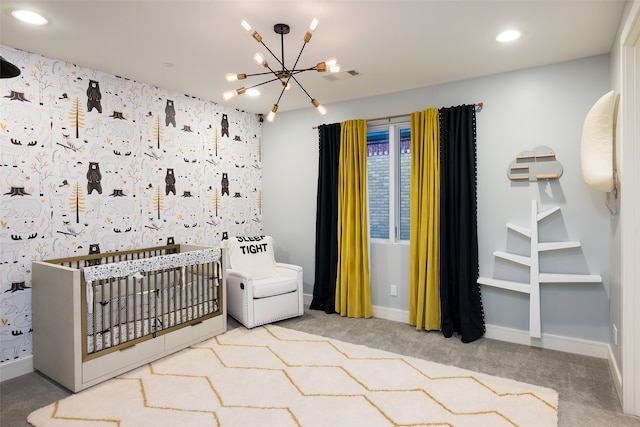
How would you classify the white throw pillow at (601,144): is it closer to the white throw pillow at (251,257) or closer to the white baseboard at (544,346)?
the white baseboard at (544,346)

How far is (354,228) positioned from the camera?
13.8ft

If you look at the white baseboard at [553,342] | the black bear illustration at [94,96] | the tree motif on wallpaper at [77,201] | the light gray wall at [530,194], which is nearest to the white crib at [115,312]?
the tree motif on wallpaper at [77,201]

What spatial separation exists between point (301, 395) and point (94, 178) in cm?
250

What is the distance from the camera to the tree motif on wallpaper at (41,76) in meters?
2.94

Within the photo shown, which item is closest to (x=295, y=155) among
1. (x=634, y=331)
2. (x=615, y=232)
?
(x=615, y=232)

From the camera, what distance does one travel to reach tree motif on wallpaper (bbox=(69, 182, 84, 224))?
315 cm

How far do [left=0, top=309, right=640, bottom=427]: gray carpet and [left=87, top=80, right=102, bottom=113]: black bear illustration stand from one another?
218 cm

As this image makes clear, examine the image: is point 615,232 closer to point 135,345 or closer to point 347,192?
point 347,192

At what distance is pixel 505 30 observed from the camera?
8.49 ft

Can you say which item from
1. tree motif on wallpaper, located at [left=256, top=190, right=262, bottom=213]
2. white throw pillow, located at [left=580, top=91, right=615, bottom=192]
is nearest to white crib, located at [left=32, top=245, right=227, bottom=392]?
tree motif on wallpaper, located at [left=256, top=190, right=262, bottom=213]

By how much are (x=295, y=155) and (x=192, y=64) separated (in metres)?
1.84

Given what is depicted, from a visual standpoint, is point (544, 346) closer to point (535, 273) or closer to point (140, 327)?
point (535, 273)

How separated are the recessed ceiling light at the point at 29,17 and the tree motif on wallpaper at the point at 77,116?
2.71 feet

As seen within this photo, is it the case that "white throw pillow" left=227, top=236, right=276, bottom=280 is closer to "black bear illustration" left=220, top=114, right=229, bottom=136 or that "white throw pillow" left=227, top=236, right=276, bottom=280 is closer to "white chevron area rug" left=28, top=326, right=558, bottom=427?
"white chevron area rug" left=28, top=326, right=558, bottom=427
